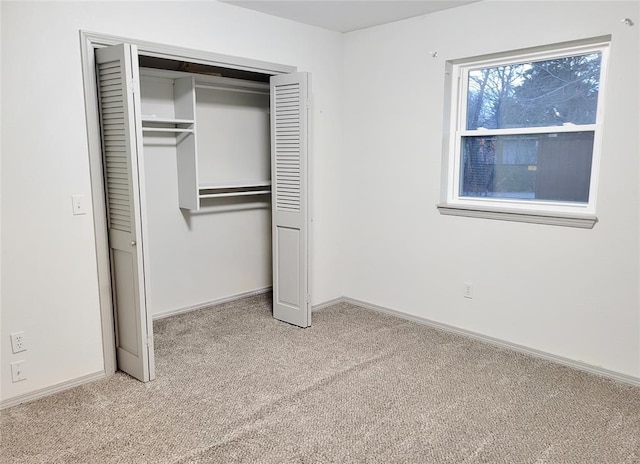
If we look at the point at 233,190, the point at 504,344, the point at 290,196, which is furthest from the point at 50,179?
the point at 504,344

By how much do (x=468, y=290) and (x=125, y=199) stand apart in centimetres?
251

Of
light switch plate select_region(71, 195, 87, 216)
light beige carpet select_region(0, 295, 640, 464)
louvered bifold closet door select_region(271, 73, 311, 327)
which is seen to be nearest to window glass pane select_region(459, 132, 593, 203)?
light beige carpet select_region(0, 295, 640, 464)

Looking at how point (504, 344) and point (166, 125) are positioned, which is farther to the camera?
point (166, 125)

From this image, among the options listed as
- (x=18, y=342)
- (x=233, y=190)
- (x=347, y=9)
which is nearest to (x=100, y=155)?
(x=18, y=342)

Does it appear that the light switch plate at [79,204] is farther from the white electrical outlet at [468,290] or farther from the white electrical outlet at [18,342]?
the white electrical outlet at [468,290]

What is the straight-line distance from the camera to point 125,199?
2.83 meters

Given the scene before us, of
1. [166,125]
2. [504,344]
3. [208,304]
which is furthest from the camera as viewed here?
[208,304]

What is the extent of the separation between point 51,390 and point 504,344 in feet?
9.80

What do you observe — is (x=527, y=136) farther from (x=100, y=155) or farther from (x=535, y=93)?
(x=100, y=155)

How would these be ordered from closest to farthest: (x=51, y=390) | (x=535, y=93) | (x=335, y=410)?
(x=335, y=410) → (x=51, y=390) → (x=535, y=93)

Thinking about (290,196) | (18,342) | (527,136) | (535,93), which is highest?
(535,93)

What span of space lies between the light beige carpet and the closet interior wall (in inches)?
31.5

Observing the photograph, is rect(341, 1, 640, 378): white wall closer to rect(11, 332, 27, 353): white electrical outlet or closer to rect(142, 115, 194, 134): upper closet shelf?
rect(142, 115, 194, 134): upper closet shelf

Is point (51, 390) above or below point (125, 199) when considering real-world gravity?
below
